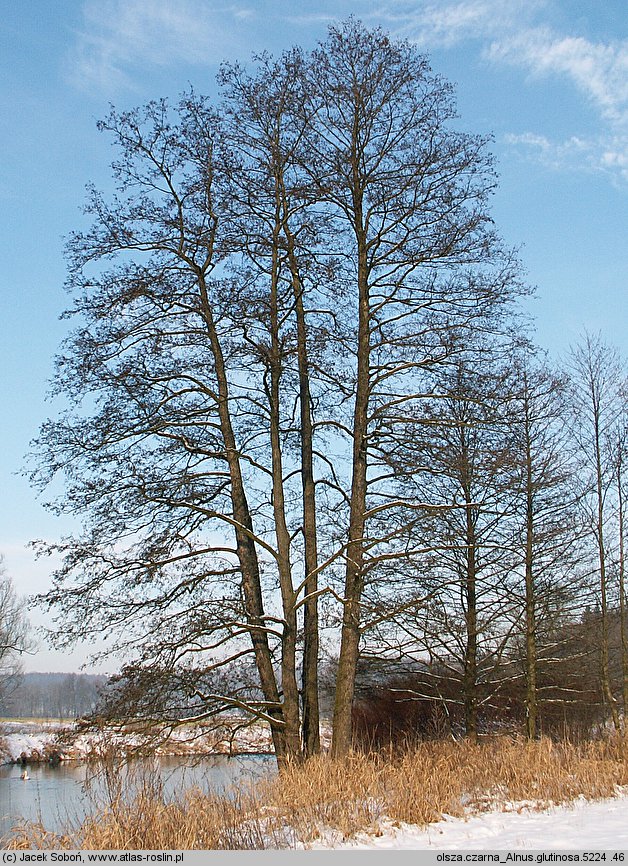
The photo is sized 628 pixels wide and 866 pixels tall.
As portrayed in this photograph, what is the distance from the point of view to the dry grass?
565 cm

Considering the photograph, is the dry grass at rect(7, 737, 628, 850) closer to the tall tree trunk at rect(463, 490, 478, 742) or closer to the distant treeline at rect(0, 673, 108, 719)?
the tall tree trunk at rect(463, 490, 478, 742)

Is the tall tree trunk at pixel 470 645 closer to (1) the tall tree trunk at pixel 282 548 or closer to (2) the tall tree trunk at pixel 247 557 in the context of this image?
(1) the tall tree trunk at pixel 282 548

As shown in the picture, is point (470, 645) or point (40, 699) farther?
point (40, 699)

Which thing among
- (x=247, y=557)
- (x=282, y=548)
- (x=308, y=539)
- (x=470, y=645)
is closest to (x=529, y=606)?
(x=470, y=645)

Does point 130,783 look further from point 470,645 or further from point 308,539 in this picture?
point 470,645

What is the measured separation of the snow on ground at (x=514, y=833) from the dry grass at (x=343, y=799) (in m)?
0.17

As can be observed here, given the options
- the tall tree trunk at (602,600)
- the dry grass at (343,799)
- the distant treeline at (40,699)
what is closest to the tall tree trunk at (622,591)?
the tall tree trunk at (602,600)

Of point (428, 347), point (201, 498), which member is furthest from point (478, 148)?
point (201, 498)

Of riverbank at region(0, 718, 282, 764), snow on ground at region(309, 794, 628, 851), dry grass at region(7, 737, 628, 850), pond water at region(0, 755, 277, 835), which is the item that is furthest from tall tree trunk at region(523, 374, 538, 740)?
snow on ground at region(309, 794, 628, 851)

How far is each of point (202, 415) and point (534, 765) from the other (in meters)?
6.93

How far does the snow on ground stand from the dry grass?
17cm

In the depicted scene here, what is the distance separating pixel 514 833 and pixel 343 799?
1.46 metres

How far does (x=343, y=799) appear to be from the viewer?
690 centimetres
